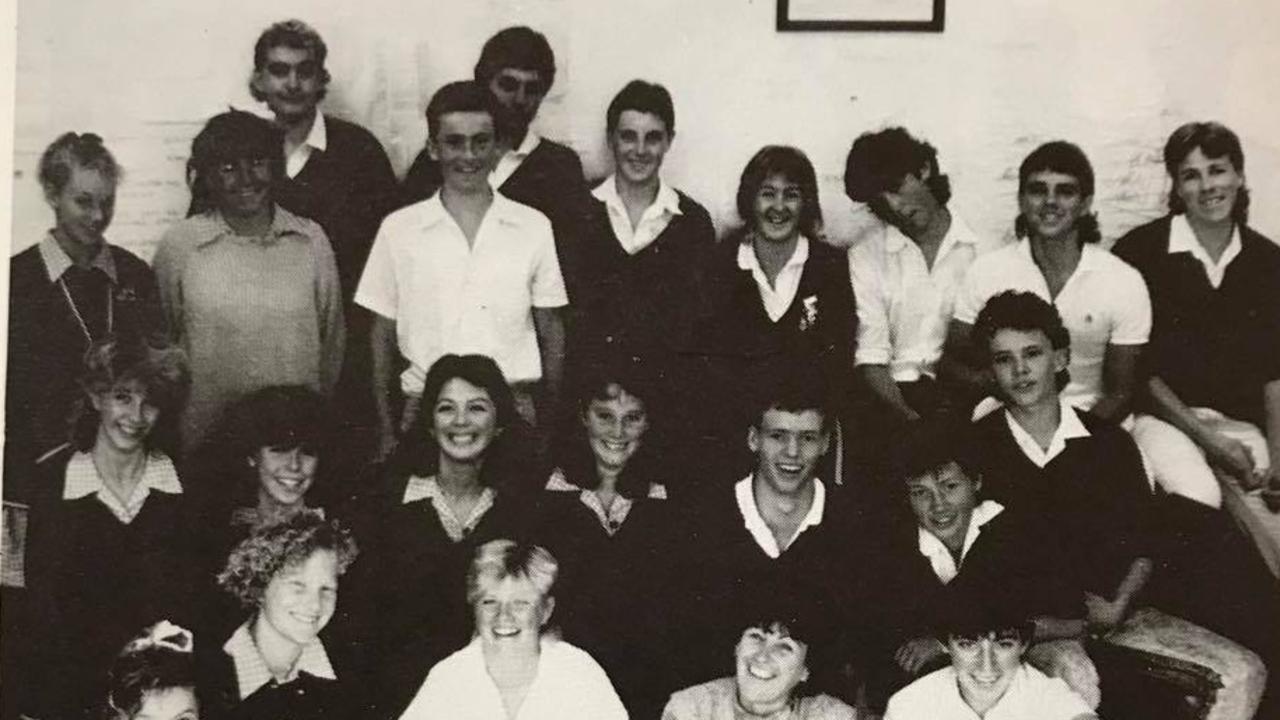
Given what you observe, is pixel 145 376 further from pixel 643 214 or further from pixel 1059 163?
pixel 1059 163

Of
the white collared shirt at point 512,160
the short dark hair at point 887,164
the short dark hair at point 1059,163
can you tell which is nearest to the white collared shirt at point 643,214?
the white collared shirt at point 512,160

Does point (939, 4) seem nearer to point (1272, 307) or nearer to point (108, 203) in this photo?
point (1272, 307)

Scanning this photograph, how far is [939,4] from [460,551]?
0.94 meters

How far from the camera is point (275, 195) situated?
180 centimetres

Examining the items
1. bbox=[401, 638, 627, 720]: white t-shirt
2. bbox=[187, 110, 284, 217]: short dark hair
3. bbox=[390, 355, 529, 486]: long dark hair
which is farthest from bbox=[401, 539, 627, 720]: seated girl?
bbox=[187, 110, 284, 217]: short dark hair

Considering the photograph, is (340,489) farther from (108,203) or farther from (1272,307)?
(1272,307)

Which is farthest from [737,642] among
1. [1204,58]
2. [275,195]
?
[1204,58]

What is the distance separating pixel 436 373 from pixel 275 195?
0.31 meters

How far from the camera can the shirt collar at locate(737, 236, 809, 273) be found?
1.80 meters

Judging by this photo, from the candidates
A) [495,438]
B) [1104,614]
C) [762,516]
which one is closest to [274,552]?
[495,438]

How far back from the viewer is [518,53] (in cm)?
179

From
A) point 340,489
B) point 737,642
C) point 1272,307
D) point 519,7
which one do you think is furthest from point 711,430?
point 1272,307

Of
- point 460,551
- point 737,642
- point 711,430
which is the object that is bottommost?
point 737,642

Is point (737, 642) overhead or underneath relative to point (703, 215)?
underneath
